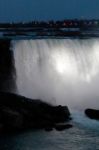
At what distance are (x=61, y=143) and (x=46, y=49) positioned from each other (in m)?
13.2

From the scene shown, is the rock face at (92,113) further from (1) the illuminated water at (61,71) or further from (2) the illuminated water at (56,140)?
(2) the illuminated water at (56,140)

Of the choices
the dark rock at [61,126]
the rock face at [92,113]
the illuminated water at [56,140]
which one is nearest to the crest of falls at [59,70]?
the rock face at [92,113]

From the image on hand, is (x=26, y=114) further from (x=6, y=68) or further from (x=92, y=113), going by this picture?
(x=6, y=68)

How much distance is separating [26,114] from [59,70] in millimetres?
10247

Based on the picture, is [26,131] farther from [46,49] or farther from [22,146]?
[46,49]

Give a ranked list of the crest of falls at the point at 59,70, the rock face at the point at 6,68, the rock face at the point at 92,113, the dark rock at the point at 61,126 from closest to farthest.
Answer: the dark rock at the point at 61,126
the rock face at the point at 92,113
the rock face at the point at 6,68
the crest of falls at the point at 59,70

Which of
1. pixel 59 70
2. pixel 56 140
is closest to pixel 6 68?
pixel 59 70

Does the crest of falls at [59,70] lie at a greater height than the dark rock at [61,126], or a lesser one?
greater

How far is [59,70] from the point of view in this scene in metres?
38.3

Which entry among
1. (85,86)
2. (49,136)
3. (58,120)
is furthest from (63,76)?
(49,136)

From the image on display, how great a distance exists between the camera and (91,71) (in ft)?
130

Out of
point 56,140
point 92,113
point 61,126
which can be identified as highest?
point 92,113

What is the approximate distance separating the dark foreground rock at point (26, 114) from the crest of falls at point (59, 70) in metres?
4.21

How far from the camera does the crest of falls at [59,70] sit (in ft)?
116
